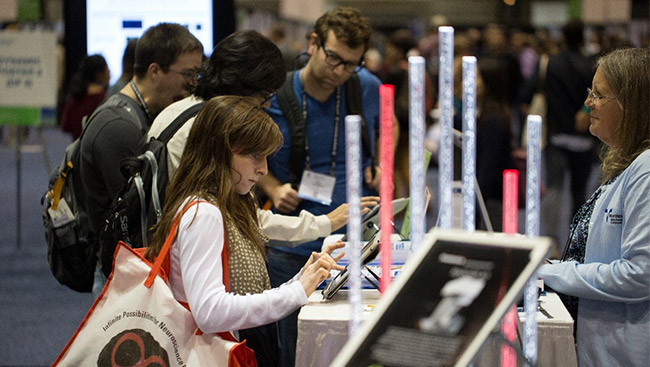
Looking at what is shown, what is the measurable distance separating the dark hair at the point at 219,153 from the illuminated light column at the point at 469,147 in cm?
70

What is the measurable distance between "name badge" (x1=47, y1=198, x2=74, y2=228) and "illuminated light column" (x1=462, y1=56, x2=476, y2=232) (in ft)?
5.98

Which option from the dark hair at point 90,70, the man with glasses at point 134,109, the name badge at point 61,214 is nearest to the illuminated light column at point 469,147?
the man with glasses at point 134,109

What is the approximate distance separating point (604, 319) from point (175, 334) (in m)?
1.05

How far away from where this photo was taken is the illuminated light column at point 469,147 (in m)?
1.64

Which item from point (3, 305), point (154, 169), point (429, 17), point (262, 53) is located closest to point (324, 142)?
point (262, 53)

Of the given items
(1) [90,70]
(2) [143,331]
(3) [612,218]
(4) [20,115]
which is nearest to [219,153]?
(2) [143,331]

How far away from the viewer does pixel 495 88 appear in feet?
15.3

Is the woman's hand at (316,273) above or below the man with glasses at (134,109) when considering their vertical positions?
below

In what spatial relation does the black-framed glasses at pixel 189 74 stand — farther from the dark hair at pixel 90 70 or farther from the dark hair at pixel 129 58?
the dark hair at pixel 90 70

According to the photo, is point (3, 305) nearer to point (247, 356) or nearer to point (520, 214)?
point (247, 356)

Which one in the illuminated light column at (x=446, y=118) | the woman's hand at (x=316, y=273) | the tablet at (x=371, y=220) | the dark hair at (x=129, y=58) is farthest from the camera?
the dark hair at (x=129, y=58)

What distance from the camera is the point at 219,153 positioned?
221cm

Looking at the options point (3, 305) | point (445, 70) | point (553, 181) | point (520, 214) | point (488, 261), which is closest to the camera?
point (488, 261)

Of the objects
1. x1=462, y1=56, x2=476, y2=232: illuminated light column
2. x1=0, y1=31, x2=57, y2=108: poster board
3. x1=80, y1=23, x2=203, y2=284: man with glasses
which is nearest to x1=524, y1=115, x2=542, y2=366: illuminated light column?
x1=462, y1=56, x2=476, y2=232: illuminated light column
